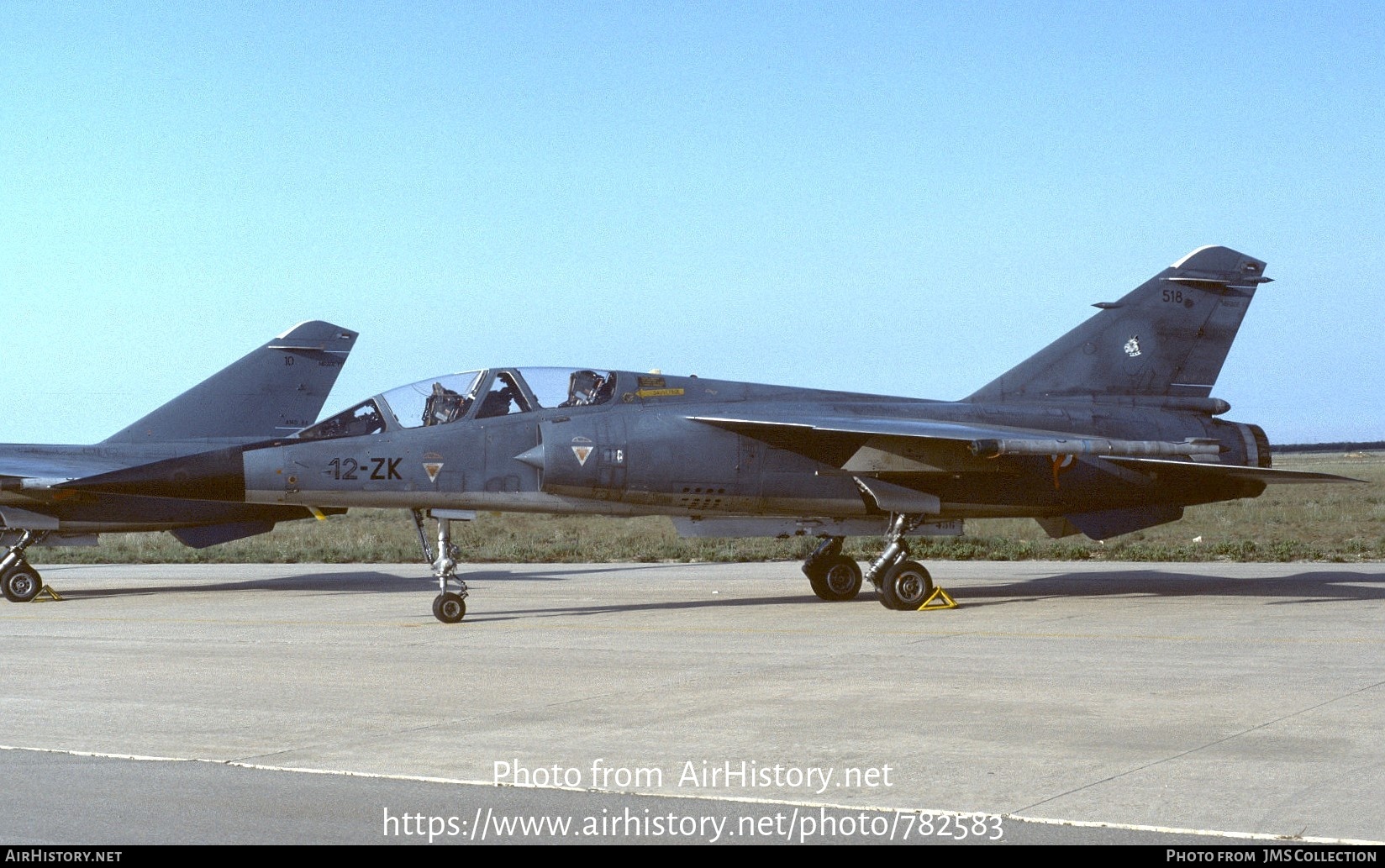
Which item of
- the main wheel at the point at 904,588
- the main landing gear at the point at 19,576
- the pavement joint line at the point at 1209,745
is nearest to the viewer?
the pavement joint line at the point at 1209,745

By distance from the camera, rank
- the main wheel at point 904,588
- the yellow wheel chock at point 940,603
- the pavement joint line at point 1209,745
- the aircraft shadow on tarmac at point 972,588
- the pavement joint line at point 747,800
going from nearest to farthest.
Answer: the pavement joint line at point 747,800 < the pavement joint line at point 1209,745 < the main wheel at point 904,588 < the yellow wheel chock at point 940,603 < the aircraft shadow on tarmac at point 972,588


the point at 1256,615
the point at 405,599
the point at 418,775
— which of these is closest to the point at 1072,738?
the point at 418,775

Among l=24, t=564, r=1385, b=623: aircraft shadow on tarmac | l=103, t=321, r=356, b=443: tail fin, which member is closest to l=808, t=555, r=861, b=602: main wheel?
l=24, t=564, r=1385, b=623: aircraft shadow on tarmac

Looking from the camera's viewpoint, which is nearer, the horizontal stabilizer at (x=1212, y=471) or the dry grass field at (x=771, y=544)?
the horizontal stabilizer at (x=1212, y=471)

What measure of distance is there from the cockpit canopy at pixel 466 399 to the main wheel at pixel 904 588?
3843 millimetres

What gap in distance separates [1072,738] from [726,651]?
15.9ft

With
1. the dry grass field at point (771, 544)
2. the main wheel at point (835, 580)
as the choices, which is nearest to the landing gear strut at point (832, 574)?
the main wheel at point (835, 580)

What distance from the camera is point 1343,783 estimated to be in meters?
6.39

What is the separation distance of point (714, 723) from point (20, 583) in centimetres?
1578

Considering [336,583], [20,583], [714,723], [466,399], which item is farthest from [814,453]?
[20,583]

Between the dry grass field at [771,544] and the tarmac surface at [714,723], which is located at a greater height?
the tarmac surface at [714,723]

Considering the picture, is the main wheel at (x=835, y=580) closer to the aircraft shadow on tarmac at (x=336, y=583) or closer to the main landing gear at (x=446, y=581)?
the main landing gear at (x=446, y=581)

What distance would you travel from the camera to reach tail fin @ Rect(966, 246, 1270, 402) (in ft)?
58.5

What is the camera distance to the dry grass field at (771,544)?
2720 centimetres
